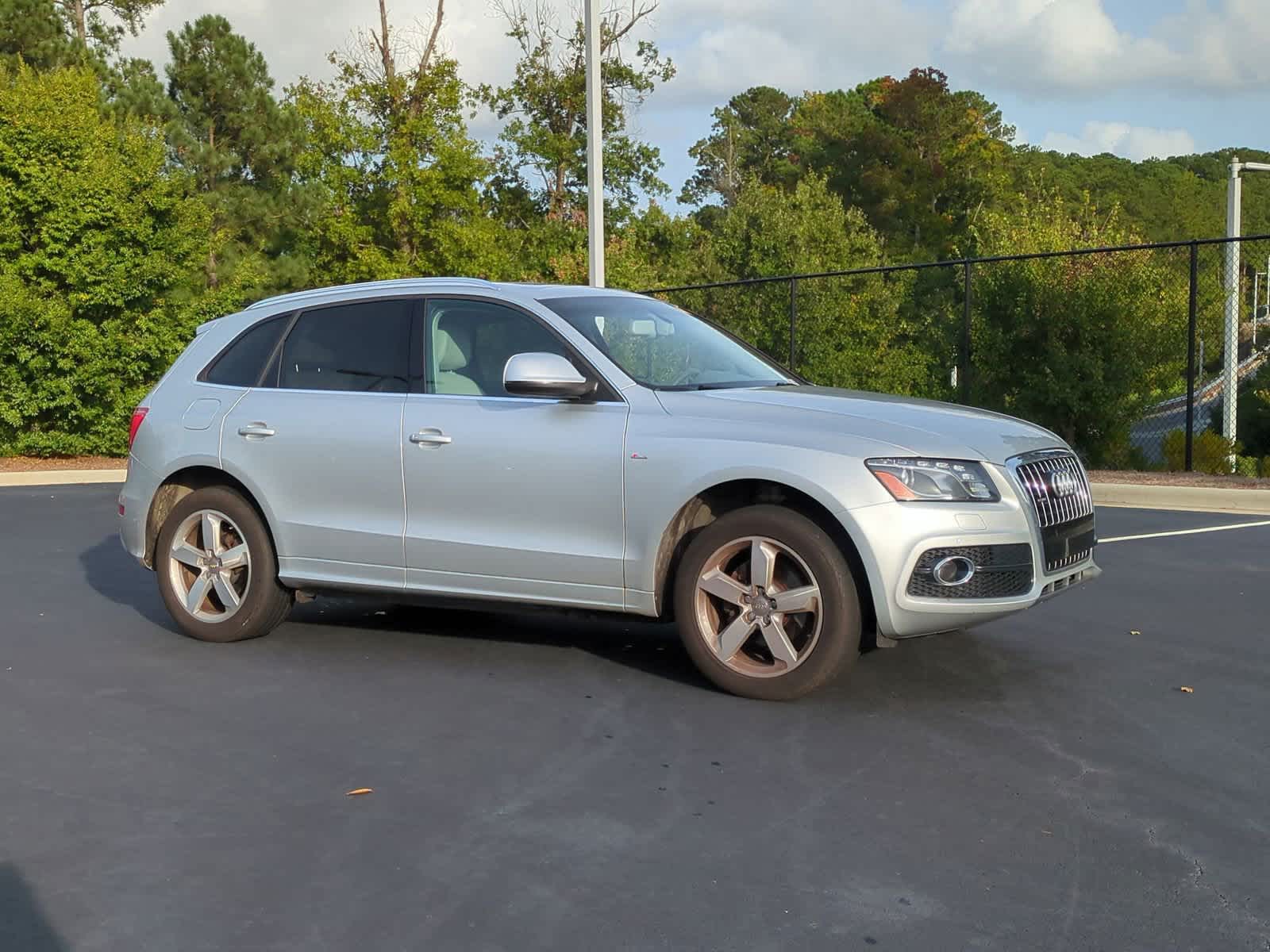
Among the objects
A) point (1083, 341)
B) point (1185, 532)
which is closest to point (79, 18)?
point (1083, 341)

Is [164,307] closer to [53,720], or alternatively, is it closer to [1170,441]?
[1170,441]

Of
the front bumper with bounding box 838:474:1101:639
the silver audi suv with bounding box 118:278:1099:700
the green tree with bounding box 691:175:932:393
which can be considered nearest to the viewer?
the front bumper with bounding box 838:474:1101:639

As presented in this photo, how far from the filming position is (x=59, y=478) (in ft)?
61.7

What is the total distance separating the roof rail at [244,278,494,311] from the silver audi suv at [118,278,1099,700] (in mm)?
26

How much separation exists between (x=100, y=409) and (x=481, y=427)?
16163 millimetres

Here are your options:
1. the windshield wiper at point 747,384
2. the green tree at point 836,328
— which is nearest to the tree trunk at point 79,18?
the green tree at point 836,328

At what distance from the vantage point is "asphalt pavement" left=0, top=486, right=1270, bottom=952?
382 centimetres

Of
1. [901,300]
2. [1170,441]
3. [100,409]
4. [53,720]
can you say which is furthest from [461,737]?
[901,300]

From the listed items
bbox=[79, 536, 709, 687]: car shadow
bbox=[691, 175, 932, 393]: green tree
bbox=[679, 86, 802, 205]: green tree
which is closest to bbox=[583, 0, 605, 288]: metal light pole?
bbox=[691, 175, 932, 393]: green tree

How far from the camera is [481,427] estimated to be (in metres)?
6.73

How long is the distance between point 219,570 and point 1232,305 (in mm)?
14893

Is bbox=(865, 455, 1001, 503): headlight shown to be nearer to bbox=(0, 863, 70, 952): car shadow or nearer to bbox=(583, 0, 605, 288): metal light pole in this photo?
bbox=(0, 863, 70, 952): car shadow

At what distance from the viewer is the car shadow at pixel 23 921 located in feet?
12.1

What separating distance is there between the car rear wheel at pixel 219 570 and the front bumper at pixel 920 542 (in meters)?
3.16
